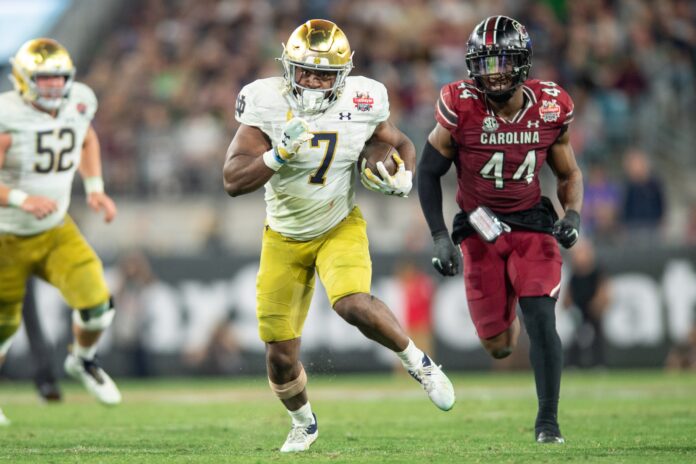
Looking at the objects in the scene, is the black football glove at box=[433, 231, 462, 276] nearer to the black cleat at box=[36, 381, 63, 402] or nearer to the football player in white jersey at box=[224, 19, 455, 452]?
the football player in white jersey at box=[224, 19, 455, 452]

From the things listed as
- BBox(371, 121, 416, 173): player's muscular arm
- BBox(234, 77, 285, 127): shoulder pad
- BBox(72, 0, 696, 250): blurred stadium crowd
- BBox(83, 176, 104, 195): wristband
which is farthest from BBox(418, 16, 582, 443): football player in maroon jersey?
BBox(72, 0, 696, 250): blurred stadium crowd

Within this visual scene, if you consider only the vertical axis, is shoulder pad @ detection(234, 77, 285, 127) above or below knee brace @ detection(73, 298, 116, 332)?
above

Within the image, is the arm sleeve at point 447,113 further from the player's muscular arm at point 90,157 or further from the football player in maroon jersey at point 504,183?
the player's muscular arm at point 90,157

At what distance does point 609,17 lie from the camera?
15.2 metres

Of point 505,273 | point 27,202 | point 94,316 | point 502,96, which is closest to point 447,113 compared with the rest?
point 502,96

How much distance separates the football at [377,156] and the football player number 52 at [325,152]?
0.17 m

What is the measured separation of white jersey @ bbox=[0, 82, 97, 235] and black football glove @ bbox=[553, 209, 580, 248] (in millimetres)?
3397

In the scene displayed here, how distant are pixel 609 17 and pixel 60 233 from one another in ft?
29.5

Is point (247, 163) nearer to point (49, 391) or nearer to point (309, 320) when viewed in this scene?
point (49, 391)

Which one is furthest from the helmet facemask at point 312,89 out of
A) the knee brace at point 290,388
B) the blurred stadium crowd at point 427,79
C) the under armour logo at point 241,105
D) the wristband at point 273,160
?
the blurred stadium crowd at point 427,79

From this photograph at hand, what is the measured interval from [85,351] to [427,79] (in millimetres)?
7412

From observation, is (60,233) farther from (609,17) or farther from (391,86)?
(609,17)

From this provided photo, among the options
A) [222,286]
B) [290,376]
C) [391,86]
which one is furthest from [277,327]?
[391,86]

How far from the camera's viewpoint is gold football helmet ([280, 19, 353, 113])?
6305 mm
